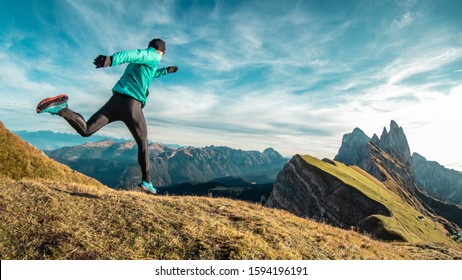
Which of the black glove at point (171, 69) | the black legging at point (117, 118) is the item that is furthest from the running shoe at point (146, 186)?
the black glove at point (171, 69)

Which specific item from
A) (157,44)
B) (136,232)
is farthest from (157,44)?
(136,232)

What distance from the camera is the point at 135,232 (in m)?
7.68

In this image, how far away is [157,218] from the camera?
8.92 metres

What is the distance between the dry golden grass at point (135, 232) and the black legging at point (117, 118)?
221cm

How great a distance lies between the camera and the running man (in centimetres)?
803

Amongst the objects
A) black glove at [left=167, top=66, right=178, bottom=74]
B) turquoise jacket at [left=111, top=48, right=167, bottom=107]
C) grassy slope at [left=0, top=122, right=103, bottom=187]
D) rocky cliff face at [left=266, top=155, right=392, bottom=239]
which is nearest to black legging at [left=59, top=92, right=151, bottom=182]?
turquoise jacket at [left=111, top=48, right=167, bottom=107]

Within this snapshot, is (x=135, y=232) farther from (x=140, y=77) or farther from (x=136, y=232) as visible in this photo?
(x=140, y=77)

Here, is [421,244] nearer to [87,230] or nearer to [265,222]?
[265,222]

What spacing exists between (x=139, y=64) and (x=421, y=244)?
17.2 meters

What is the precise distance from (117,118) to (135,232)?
3.44 meters

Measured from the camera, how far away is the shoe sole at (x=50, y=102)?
7.45 m

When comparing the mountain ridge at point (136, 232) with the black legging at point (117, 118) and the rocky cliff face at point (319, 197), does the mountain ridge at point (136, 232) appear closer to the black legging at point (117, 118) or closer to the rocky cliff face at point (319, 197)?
the black legging at point (117, 118)

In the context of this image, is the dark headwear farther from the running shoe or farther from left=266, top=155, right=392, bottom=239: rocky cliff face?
left=266, top=155, right=392, bottom=239: rocky cliff face

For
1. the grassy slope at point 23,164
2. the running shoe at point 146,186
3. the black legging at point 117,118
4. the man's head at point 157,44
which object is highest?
the man's head at point 157,44
